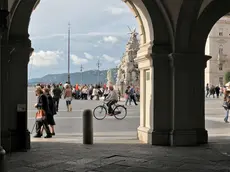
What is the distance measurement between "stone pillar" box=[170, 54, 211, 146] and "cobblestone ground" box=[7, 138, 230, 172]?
45 cm

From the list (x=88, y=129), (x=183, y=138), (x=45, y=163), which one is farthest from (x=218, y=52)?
(x=45, y=163)

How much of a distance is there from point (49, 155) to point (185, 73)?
13.6 feet

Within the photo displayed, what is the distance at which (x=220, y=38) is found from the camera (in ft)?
277

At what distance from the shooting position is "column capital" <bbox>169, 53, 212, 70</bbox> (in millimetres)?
9352

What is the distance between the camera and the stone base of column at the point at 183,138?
30.9 feet

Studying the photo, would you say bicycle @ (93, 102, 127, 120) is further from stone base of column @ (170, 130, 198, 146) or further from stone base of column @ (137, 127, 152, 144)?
stone base of column @ (170, 130, 198, 146)

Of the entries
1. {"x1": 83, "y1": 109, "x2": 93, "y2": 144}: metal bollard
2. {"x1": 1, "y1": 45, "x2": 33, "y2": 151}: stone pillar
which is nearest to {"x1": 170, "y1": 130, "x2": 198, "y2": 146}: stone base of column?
{"x1": 83, "y1": 109, "x2": 93, "y2": 144}: metal bollard

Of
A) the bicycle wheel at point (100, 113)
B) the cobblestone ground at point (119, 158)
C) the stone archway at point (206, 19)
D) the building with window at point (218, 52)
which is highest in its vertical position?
the building with window at point (218, 52)

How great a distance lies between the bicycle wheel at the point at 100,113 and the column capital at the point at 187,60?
25.6 ft

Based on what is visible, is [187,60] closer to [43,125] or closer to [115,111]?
[43,125]

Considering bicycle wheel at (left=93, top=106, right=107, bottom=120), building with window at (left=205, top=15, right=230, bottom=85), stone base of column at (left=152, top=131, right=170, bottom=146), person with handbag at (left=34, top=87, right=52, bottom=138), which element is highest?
building with window at (left=205, top=15, right=230, bottom=85)

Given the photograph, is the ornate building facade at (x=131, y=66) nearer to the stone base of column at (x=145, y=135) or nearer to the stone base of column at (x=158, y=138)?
the stone base of column at (x=145, y=135)

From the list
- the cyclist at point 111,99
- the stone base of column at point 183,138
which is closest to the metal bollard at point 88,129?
the stone base of column at point 183,138

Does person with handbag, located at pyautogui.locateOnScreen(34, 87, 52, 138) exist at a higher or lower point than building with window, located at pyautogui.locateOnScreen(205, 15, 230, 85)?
lower
